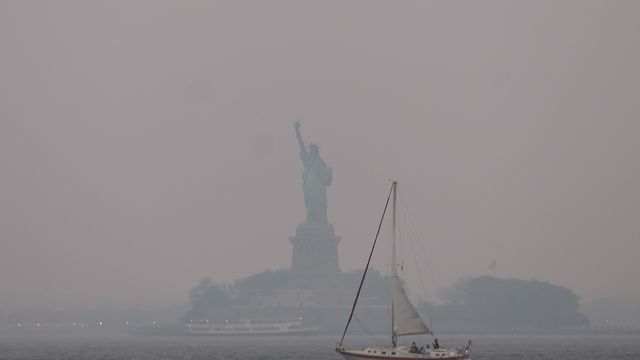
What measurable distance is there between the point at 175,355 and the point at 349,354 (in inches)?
2783

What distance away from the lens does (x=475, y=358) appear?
167m

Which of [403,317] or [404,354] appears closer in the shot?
[404,354]

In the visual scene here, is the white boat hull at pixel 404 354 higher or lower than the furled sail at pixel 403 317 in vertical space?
lower

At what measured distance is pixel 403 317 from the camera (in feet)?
393

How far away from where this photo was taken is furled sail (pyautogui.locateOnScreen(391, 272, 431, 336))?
391 ft

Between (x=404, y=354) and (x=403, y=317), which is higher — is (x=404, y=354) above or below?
below

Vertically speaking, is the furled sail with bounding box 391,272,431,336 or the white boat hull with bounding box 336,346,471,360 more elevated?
the furled sail with bounding box 391,272,431,336

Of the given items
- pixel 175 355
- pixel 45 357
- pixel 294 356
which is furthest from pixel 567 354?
pixel 45 357

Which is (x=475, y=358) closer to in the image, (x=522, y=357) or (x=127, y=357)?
(x=522, y=357)

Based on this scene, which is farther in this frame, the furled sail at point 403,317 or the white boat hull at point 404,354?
the furled sail at point 403,317

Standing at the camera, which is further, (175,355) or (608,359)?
(175,355)

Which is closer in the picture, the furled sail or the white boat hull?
the white boat hull

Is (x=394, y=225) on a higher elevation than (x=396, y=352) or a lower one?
higher

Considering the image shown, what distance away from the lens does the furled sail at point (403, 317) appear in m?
119
